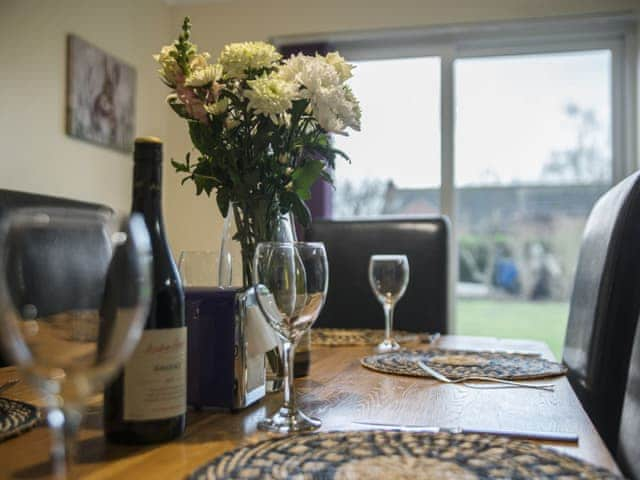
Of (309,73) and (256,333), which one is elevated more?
(309,73)

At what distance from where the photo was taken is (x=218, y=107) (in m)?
0.92

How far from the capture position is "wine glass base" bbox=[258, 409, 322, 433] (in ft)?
2.39

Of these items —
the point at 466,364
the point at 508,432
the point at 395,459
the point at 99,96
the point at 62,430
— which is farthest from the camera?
the point at 99,96

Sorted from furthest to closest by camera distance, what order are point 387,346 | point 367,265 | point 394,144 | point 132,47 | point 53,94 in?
point 394,144 → point 132,47 → point 53,94 → point 367,265 → point 387,346

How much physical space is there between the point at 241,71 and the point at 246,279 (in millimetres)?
299

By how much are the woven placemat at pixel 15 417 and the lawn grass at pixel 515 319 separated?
3266mm

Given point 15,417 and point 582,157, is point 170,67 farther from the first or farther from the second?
point 582,157

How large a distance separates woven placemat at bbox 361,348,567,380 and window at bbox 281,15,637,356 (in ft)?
8.28

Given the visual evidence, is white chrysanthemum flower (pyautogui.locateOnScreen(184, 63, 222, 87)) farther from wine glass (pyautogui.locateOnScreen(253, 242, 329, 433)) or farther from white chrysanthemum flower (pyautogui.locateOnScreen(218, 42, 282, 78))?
wine glass (pyautogui.locateOnScreen(253, 242, 329, 433))

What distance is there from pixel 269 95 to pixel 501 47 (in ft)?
10.6

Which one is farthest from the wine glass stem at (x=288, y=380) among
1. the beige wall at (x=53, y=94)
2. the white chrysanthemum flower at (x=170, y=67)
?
the beige wall at (x=53, y=94)

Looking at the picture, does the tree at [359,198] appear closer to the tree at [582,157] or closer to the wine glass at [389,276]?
the tree at [582,157]

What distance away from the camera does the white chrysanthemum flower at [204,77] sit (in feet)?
3.00

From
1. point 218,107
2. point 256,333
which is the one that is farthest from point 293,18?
point 256,333
